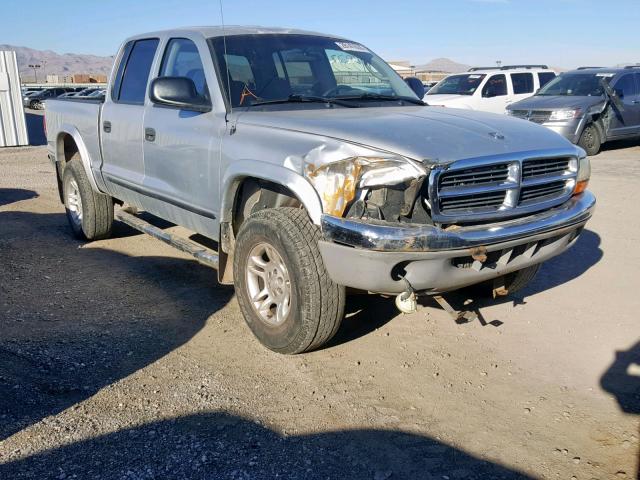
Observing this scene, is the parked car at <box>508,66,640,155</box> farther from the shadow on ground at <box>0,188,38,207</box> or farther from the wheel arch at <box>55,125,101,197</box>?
the shadow on ground at <box>0,188,38,207</box>

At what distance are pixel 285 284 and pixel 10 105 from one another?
1653cm

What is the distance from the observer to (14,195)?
9555 mm

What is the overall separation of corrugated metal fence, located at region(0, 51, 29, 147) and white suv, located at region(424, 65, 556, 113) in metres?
11.2

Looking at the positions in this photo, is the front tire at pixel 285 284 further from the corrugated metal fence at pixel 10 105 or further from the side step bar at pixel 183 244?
the corrugated metal fence at pixel 10 105

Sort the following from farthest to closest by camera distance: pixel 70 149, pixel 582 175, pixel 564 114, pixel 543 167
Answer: pixel 564 114, pixel 70 149, pixel 582 175, pixel 543 167

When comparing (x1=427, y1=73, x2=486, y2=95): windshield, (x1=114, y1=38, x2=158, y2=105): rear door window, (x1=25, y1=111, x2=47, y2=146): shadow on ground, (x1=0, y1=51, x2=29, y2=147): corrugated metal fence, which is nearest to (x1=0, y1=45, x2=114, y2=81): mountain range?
(x1=25, y1=111, x2=47, y2=146): shadow on ground

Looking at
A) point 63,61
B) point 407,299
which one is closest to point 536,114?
point 407,299

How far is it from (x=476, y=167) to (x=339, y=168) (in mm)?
763

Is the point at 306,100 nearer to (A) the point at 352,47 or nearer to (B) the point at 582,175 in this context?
(A) the point at 352,47

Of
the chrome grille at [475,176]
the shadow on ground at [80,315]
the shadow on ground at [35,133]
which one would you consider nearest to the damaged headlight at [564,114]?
the shadow on ground at [80,315]

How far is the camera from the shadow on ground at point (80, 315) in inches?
139

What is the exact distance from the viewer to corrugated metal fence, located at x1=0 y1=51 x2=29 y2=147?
17.0 metres

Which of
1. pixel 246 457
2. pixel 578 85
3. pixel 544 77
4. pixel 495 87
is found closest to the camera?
pixel 246 457

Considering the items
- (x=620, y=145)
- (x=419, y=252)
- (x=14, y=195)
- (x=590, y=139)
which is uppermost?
(x=419, y=252)
